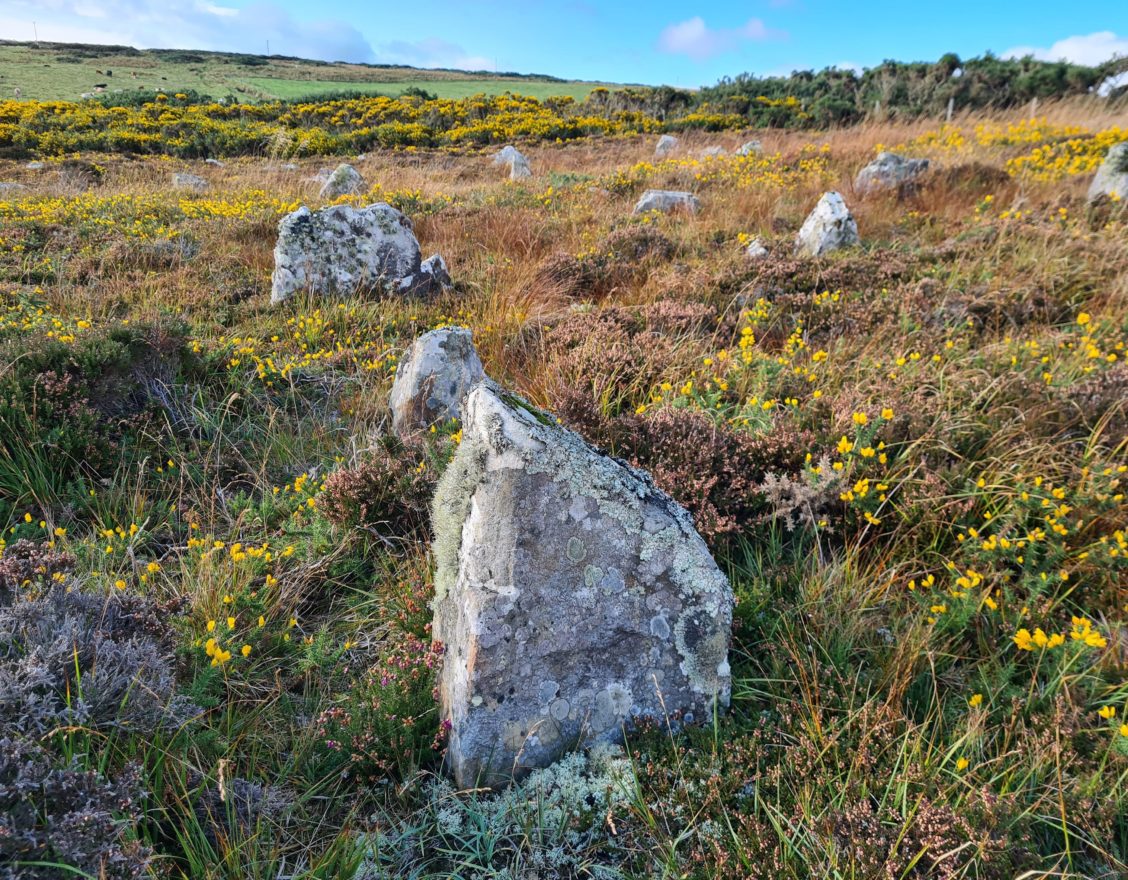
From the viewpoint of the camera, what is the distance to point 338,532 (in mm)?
3186

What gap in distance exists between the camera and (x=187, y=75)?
46.9 meters

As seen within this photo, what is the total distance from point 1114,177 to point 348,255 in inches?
393

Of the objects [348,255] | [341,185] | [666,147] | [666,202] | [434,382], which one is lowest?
[434,382]

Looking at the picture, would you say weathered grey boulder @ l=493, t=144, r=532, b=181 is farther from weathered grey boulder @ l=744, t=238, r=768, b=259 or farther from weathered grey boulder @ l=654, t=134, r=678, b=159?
weathered grey boulder @ l=744, t=238, r=768, b=259

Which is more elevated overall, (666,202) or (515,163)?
(515,163)

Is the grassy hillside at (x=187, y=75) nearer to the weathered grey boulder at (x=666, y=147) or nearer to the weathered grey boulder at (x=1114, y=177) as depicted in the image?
the weathered grey boulder at (x=666, y=147)

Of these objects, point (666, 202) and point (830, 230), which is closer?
point (830, 230)

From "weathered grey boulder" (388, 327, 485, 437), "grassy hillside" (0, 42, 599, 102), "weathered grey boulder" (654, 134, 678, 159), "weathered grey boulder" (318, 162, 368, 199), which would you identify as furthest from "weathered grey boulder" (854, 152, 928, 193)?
"grassy hillside" (0, 42, 599, 102)

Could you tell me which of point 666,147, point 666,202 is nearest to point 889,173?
point 666,202

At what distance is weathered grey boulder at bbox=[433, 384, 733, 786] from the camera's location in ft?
6.47

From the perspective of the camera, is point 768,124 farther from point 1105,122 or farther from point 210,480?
point 210,480

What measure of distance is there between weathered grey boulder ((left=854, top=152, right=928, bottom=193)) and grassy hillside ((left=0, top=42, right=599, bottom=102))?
35445mm

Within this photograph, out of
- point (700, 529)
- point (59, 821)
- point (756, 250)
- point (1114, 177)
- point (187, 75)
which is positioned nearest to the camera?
point (59, 821)

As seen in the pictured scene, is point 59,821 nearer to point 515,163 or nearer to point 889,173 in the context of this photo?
point 889,173
